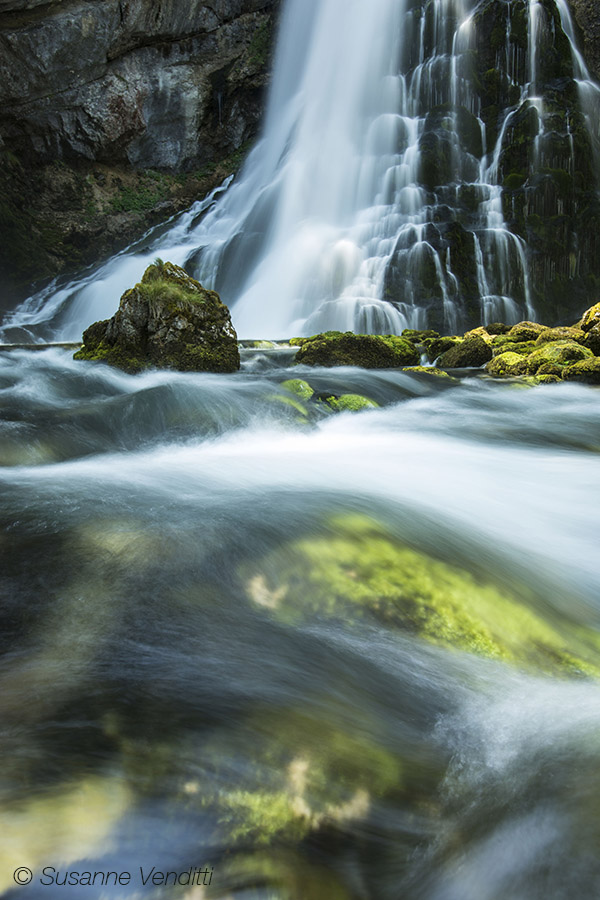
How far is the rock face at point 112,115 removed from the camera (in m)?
20.6

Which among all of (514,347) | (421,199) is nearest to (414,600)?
(514,347)

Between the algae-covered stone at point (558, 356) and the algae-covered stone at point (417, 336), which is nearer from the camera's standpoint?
the algae-covered stone at point (558, 356)

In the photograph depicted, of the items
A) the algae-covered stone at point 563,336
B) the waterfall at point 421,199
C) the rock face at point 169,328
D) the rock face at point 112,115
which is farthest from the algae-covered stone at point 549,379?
the rock face at point 112,115

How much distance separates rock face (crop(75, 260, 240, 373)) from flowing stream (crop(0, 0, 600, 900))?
2236 millimetres

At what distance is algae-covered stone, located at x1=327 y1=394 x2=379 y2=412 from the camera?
6.39 m

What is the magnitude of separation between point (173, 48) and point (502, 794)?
101 feet

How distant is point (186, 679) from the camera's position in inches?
58.2

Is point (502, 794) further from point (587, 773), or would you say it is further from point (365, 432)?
point (365, 432)

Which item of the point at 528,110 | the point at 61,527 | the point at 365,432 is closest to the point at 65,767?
the point at 61,527

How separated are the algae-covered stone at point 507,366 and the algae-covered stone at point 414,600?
8.14 metres

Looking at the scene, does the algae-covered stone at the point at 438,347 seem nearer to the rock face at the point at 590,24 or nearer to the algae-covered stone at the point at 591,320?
the algae-covered stone at the point at 591,320

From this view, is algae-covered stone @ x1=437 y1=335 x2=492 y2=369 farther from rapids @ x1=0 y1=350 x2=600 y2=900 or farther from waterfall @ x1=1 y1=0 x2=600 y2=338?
rapids @ x1=0 y1=350 x2=600 y2=900

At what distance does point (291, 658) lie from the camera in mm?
1650

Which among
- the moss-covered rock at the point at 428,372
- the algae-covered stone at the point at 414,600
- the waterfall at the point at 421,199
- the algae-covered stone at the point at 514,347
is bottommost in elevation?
the algae-covered stone at the point at 414,600
